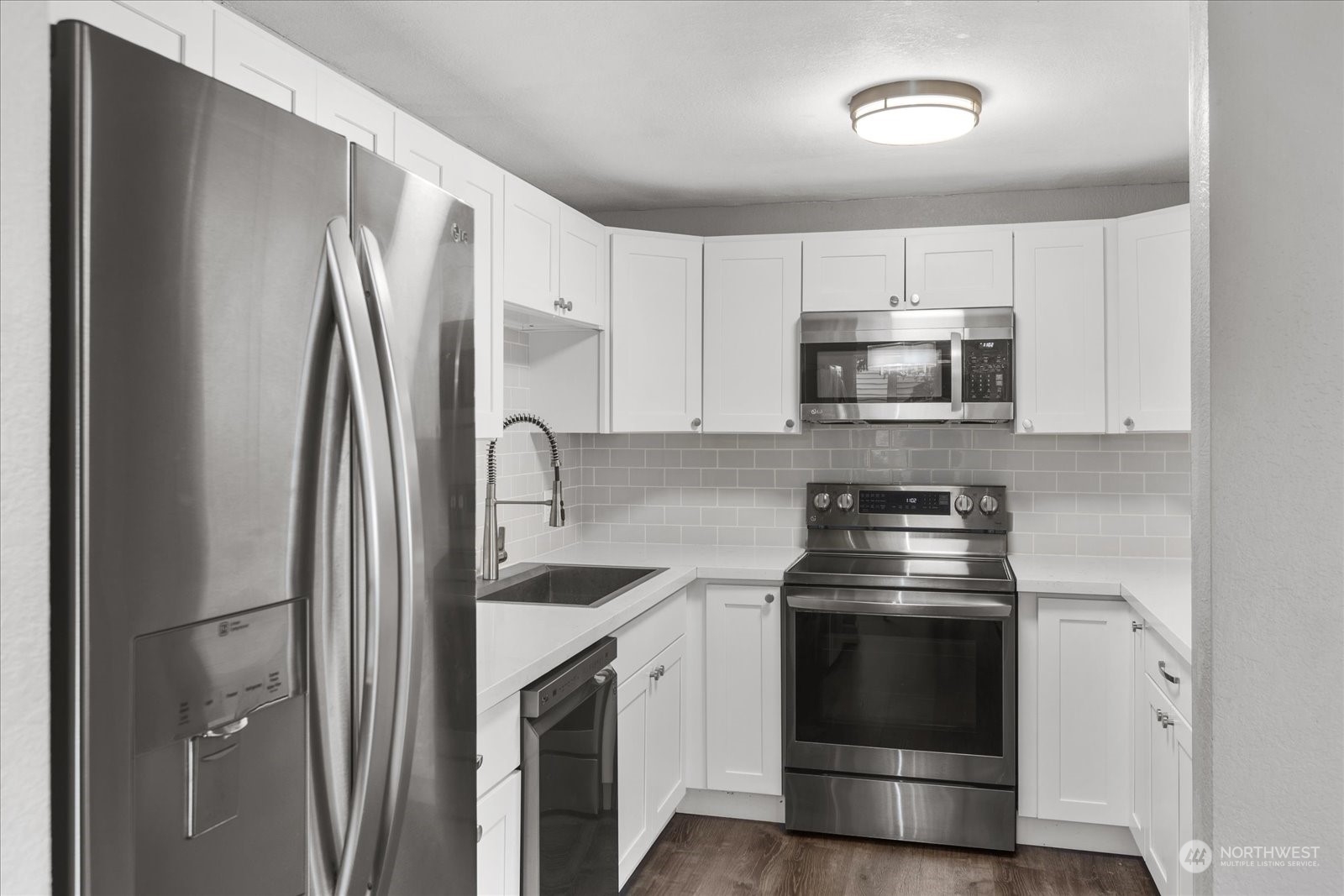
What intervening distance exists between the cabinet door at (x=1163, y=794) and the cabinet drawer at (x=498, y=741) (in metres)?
1.71

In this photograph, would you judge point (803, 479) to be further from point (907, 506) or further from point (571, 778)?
point (571, 778)

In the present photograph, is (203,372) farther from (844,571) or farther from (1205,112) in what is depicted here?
(844,571)

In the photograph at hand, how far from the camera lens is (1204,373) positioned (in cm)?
126

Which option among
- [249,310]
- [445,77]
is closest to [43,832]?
[249,310]

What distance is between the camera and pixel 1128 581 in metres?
3.14

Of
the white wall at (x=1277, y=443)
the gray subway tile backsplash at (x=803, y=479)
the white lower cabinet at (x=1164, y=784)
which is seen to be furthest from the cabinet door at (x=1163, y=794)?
the white wall at (x=1277, y=443)

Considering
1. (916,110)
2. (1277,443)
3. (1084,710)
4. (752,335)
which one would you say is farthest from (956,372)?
(1277,443)

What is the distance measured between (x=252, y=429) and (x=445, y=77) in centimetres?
190

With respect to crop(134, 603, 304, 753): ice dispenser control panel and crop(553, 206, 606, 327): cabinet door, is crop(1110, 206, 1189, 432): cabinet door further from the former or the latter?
crop(134, 603, 304, 753): ice dispenser control panel

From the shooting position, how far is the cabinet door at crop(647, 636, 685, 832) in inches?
118

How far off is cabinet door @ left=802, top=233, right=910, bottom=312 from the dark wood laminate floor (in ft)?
6.45

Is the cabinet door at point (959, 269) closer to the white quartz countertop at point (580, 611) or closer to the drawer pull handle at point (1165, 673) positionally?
the white quartz countertop at point (580, 611)

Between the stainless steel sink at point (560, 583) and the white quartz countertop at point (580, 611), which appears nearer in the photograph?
the white quartz countertop at point (580, 611)

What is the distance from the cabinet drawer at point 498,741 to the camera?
72.2 inches
